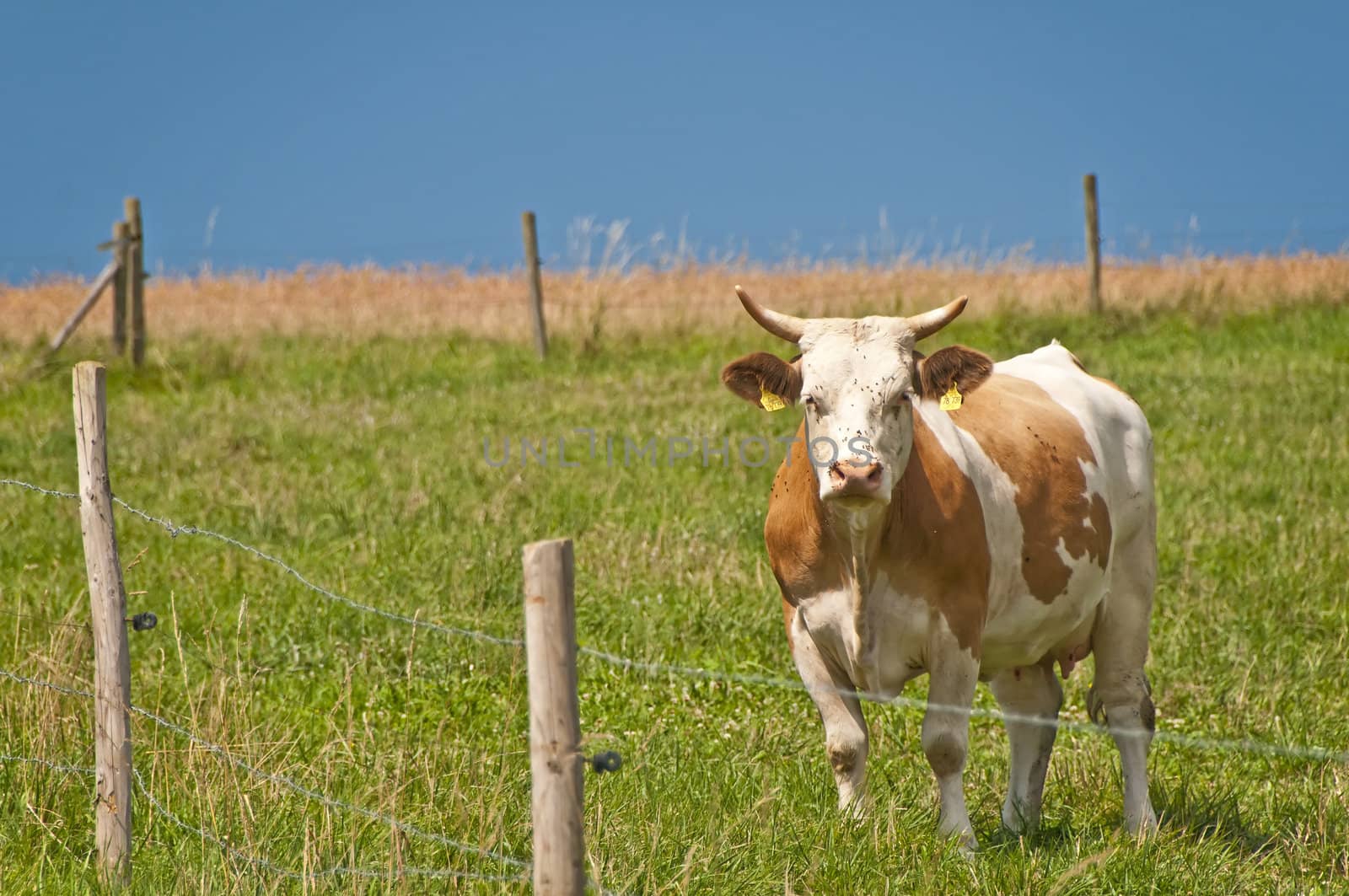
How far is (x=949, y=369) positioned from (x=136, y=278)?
13.8m

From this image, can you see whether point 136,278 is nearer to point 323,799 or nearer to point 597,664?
point 597,664

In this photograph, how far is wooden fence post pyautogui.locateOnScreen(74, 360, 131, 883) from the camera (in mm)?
4090

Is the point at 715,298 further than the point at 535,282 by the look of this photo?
Yes

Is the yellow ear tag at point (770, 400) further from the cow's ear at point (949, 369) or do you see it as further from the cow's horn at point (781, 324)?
the cow's ear at point (949, 369)

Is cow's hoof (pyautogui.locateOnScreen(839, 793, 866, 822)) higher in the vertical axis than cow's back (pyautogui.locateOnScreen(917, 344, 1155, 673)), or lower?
lower

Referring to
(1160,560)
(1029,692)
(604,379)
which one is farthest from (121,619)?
(604,379)

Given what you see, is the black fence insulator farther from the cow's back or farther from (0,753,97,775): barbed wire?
(0,753,97,775): barbed wire

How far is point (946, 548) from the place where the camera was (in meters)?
4.62

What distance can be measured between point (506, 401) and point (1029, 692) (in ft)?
28.1

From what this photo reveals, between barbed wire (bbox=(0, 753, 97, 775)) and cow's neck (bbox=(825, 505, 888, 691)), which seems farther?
barbed wire (bbox=(0, 753, 97, 775))

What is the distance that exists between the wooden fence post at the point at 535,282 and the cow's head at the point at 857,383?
39.4ft

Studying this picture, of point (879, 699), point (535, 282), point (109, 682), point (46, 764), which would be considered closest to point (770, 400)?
point (879, 699)

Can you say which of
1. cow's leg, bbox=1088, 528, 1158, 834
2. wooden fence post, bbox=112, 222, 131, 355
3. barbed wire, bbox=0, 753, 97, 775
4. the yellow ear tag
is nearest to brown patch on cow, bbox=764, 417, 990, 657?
the yellow ear tag

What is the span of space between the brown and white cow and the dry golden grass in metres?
11.7
